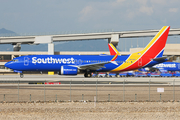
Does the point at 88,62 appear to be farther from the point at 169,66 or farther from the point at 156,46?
the point at 169,66

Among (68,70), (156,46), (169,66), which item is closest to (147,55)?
(156,46)

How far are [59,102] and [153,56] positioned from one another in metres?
35.7

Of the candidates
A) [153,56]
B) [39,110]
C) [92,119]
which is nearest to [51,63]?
[153,56]

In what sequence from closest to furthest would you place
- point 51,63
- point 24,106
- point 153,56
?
point 24,106 < point 51,63 < point 153,56

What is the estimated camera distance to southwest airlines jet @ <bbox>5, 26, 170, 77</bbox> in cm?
5247

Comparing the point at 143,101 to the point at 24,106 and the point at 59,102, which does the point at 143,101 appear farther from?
the point at 24,106

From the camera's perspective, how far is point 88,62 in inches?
2144

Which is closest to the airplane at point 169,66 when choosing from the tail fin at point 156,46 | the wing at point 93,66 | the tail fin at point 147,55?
the tail fin at point 156,46

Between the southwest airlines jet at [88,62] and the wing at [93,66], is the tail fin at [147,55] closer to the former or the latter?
the southwest airlines jet at [88,62]

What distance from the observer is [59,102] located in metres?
25.2

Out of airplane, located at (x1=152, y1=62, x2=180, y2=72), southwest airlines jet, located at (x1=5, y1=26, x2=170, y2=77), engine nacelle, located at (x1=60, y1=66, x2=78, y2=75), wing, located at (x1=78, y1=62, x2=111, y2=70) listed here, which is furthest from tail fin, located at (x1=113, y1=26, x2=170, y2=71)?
airplane, located at (x1=152, y1=62, x2=180, y2=72)

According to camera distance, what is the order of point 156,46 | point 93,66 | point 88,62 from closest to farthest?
1. point 93,66
2. point 88,62
3. point 156,46

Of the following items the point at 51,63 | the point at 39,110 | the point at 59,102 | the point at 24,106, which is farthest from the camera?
the point at 51,63

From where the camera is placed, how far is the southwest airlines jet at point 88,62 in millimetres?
52469
